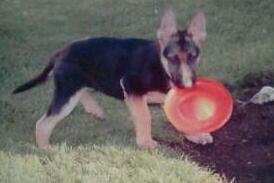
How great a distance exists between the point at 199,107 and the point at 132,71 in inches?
26.2

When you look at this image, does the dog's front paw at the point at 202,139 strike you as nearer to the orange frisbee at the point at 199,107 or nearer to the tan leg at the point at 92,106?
the orange frisbee at the point at 199,107

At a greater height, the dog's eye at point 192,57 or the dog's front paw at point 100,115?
the dog's eye at point 192,57

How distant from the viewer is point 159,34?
7461mm

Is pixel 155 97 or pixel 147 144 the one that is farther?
pixel 155 97

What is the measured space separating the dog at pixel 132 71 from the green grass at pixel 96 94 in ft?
0.85

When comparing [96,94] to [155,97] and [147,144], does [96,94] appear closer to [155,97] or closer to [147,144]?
[155,97]

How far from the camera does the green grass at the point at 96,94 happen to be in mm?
6699

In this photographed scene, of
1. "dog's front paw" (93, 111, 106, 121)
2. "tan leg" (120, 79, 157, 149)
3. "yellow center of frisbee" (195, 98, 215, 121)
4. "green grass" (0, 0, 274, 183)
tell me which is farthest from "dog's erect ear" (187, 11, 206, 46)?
"dog's front paw" (93, 111, 106, 121)

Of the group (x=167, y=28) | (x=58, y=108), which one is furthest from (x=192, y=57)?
(x=58, y=108)

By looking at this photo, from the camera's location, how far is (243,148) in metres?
7.70

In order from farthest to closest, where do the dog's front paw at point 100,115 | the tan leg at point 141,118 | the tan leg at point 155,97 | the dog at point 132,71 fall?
the dog's front paw at point 100,115, the tan leg at point 155,97, the tan leg at point 141,118, the dog at point 132,71

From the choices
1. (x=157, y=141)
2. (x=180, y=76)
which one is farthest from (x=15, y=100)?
(x=180, y=76)

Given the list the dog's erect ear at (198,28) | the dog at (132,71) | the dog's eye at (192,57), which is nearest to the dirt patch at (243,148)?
the dog at (132,71)

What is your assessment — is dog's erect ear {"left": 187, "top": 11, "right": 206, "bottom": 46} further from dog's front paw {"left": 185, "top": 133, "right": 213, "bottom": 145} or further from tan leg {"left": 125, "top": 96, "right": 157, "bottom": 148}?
dog's front paw {"left": 185, "top": 133, "right": 213, "bottom": 145}
